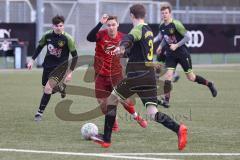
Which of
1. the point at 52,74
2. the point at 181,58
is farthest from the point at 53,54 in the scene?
the point at 181,58

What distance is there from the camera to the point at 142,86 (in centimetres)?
1067

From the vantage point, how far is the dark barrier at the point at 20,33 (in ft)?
101

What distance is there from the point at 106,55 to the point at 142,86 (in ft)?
7.11

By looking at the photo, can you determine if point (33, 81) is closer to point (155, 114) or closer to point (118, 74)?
point (118, 74)

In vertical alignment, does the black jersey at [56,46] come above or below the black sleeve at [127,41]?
below

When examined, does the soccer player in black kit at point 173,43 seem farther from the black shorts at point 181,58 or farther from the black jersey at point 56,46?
the black jersey at point 56,46

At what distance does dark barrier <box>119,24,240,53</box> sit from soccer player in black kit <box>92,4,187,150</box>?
2337 centimetres

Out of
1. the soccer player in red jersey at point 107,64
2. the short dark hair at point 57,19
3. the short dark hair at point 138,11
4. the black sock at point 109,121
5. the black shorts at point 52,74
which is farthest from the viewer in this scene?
the black shorts at point 52,74

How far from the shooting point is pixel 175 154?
1008 cm

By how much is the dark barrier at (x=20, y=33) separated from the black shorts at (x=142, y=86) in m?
20.5

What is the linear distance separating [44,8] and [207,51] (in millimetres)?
7496

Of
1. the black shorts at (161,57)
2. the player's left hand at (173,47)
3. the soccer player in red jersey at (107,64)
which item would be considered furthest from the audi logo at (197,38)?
the soccer player in red jersey at (107,64)

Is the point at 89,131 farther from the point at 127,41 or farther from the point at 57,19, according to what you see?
the point at 57,19

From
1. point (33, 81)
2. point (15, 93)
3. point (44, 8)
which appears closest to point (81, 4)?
point (44, 8)
